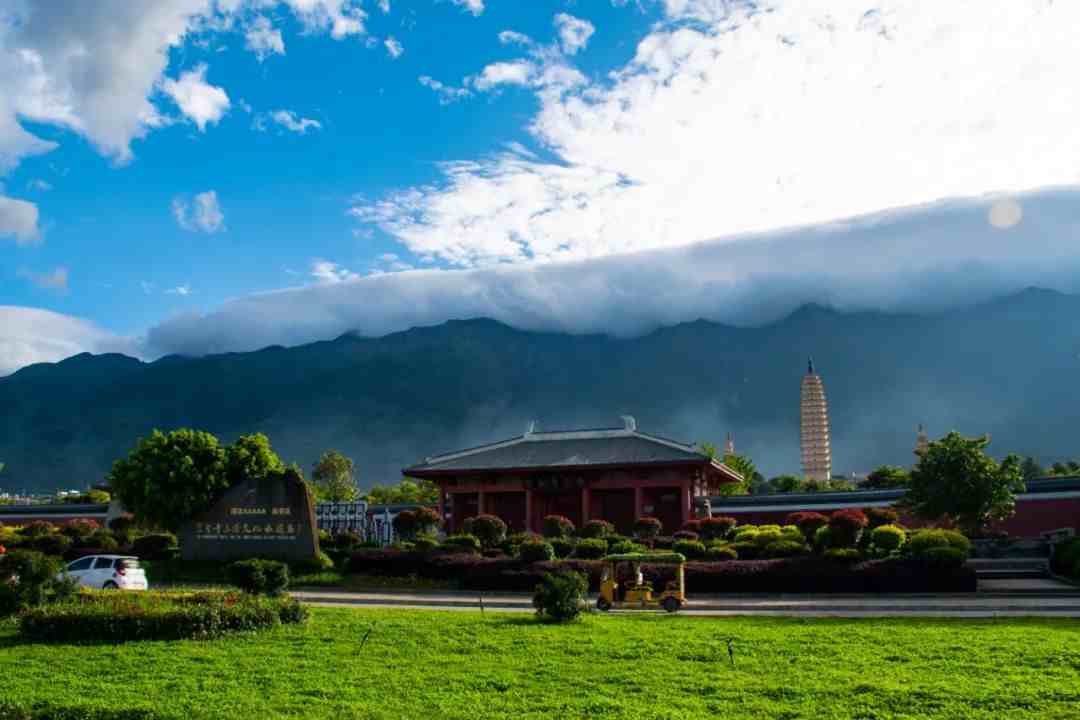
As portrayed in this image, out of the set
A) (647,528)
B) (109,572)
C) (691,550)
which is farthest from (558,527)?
(109,572)

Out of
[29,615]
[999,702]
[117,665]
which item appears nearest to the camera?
[999,702]

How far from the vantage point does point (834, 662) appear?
12227 millimetres

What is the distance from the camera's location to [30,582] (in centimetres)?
1666

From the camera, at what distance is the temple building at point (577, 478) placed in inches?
1796

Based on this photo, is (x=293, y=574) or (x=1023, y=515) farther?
(x=1023, y=515)

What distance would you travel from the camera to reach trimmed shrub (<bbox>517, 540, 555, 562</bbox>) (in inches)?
1069

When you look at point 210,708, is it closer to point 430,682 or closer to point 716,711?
point 430,682

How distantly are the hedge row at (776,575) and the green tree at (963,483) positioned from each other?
10.5 metres

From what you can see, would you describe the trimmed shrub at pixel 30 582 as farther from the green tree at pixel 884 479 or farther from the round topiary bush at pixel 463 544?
the green tree at pixel 884 479

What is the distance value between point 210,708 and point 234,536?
53.6 ft

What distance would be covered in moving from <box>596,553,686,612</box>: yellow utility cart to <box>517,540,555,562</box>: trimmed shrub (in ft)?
23.2

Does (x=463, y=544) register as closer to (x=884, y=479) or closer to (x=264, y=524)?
(x=264, y=524)

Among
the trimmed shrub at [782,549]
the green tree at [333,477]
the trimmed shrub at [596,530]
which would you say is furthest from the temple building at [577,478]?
the green tree at [333,477]

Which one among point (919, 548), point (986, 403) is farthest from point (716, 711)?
point (986, 403)
